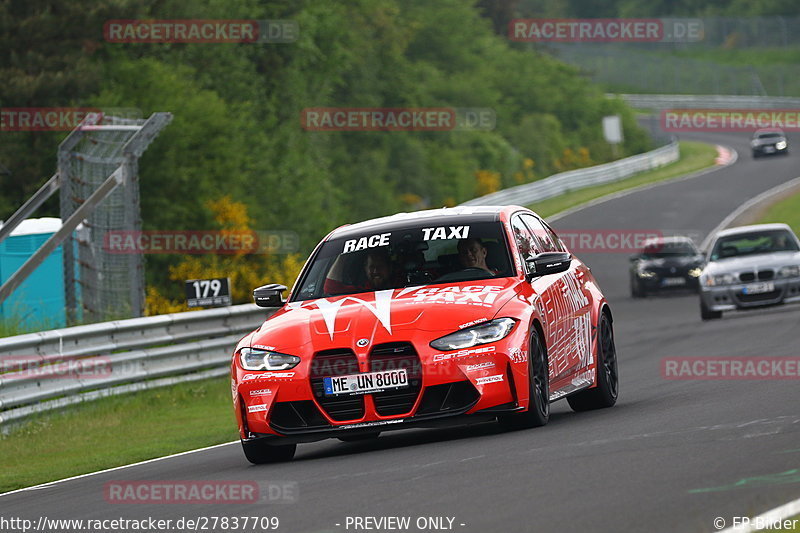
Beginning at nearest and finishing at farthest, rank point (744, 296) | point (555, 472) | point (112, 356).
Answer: point (555, 472) < point (112, 356) < point (744, 296)

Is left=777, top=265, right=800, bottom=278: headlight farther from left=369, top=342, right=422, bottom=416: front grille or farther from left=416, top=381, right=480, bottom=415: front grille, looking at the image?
left=369, top=342, right=422, bottom=416: front grille

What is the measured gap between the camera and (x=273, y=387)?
1035 cm

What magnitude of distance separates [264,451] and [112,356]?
21.7 ft

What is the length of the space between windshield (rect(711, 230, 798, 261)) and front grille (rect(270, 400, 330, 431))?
1525cm

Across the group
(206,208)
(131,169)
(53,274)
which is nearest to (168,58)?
(206,208)

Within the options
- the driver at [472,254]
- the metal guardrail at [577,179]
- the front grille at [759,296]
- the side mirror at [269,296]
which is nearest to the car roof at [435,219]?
the driver at [472,254]

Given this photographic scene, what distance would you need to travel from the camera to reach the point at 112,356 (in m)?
17.0

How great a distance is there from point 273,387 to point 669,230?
137 ft

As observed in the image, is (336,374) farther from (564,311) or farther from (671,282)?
(671,282)

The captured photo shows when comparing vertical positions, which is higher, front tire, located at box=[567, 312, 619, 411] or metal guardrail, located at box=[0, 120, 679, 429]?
front tire, located at box=[567, 312, 619, 411]

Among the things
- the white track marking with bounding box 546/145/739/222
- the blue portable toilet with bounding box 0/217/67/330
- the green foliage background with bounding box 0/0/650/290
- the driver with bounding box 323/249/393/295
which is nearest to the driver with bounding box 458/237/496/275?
the driver with bounding box 323/249/393/295

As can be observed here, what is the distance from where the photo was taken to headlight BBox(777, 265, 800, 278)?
23.6 metres

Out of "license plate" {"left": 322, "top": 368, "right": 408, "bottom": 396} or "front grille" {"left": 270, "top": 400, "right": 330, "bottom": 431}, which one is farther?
"front grille" {"left": 270, "top": 400, "right": 330, "bottom": 431}

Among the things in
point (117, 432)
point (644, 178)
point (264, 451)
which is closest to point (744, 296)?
point (117, 432)
